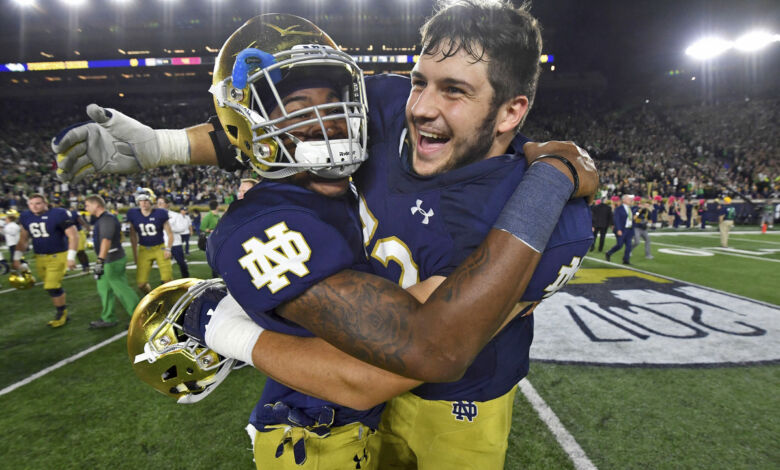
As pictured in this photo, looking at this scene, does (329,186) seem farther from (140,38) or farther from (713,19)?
(713,19)

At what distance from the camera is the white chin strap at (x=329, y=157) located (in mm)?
1407

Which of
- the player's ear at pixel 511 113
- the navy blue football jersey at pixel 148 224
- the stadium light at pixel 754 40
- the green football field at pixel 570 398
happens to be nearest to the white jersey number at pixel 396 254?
the player's ear at pixel 511 113

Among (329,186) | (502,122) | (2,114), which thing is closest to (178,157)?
(329,186)

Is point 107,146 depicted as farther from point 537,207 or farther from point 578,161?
point 578,161

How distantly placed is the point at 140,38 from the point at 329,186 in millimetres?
36612

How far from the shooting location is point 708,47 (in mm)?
32594

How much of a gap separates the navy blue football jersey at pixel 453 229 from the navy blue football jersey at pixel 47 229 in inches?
308

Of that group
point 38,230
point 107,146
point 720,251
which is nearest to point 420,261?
point 107,146

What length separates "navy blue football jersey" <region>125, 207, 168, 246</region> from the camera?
744cm

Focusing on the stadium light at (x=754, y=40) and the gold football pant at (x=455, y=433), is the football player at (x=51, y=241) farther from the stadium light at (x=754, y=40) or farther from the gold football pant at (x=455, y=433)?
the stadium light at (x=754, y=40)

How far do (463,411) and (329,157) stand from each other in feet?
3.73

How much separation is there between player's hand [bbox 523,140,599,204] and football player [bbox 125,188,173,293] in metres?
7.88

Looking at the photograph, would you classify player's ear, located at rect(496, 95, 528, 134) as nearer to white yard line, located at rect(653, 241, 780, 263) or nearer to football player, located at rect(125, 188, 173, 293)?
football player, located at rect(125, 188, 173, 293)

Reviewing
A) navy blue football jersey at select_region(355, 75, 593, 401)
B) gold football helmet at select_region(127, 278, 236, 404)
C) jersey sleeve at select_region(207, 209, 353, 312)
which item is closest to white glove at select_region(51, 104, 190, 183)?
gold football helmet at select_region(127, 278, 236, 404)
